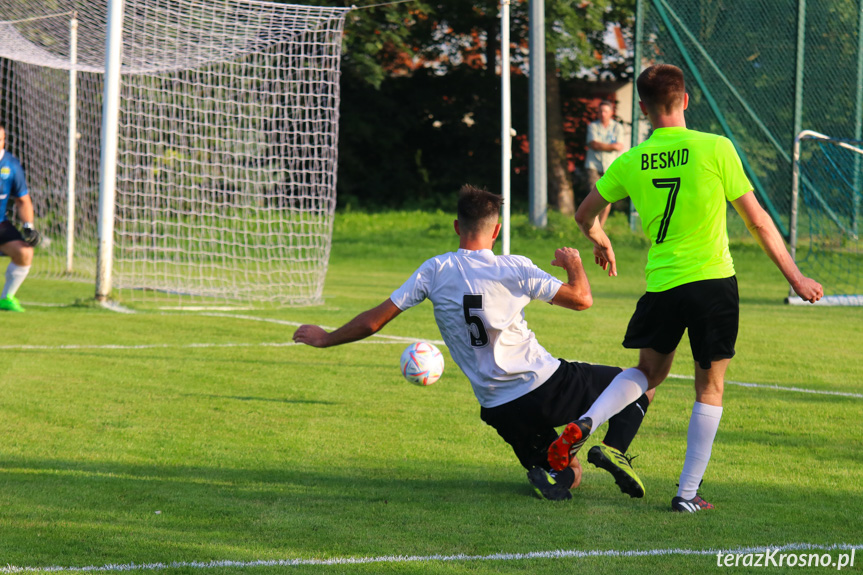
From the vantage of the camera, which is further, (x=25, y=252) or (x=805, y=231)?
(x=805, y=231)

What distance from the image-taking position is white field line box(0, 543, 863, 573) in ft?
11.2

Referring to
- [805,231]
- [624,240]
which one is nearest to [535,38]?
[624,240]

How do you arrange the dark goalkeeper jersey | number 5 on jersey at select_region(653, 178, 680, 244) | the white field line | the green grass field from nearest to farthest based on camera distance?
the white field line, the green grass field, number 5 on jersey at select_region(653, 178, 680, 244), the dark goalkeeper jersey

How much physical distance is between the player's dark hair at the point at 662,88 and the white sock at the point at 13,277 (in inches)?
349

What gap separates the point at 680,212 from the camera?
4.26 metres

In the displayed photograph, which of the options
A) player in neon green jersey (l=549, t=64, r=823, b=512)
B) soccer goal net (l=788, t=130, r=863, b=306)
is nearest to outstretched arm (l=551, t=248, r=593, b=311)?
player in neon green jersey (l=549, t=64, r=823, b=512)

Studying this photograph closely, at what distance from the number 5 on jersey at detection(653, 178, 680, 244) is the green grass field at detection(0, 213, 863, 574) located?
1.20 metres

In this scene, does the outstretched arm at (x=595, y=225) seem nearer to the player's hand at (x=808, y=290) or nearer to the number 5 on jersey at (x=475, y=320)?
the number 5 on jersey at (x=475, y=320)

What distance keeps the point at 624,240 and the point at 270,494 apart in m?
15.9

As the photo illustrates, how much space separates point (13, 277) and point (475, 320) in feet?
27.8

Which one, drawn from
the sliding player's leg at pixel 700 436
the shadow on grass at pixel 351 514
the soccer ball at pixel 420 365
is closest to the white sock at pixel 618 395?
the sliding player's leg at pixel 700 436

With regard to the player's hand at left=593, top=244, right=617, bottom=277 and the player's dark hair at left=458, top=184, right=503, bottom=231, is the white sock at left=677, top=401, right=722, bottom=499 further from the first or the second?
the player's dark hair at left=458, top=184, right=503, bottom=231

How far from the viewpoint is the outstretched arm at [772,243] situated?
13.2 ft

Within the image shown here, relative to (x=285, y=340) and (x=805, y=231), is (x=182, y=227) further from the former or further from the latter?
(x=805, y=231)
